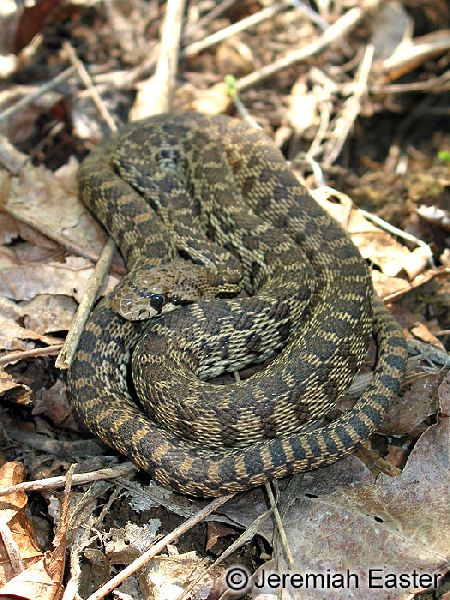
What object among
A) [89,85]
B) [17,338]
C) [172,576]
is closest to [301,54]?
[89,85]

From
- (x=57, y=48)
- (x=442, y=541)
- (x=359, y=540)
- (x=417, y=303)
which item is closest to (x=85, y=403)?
(x=359, y=540)

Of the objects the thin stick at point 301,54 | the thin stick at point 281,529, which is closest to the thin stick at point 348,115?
the thin stick at point 301,54

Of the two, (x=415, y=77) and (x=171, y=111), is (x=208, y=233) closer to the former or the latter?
(x=171, y=111)

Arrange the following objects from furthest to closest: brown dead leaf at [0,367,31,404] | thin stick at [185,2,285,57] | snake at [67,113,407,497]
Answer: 1. thin stick at [185,2,285,57]
2. brown dead leaf at [0,367,31,404]
3. snake at [67,113,407,497]

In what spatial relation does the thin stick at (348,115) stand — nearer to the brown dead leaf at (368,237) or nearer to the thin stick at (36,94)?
the brown dead leaf at (368,237)

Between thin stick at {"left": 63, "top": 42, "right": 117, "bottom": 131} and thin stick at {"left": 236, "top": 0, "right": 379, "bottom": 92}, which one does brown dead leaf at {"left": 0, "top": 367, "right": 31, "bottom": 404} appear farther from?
thin stick at {"left": 236, "top": 0, "right": 379, "bottom": 92}

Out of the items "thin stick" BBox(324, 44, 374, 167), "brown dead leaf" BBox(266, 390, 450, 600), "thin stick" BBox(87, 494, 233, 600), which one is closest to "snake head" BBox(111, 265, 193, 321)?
"thin stick" BBox(87, 494, 233, 600)

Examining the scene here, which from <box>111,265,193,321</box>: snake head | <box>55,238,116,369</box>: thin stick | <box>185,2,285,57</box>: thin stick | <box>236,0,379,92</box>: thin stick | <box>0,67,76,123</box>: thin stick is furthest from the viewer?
<box>185,2,285,57</box>: thin stick

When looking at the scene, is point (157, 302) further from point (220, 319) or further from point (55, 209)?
point (55, 209)
